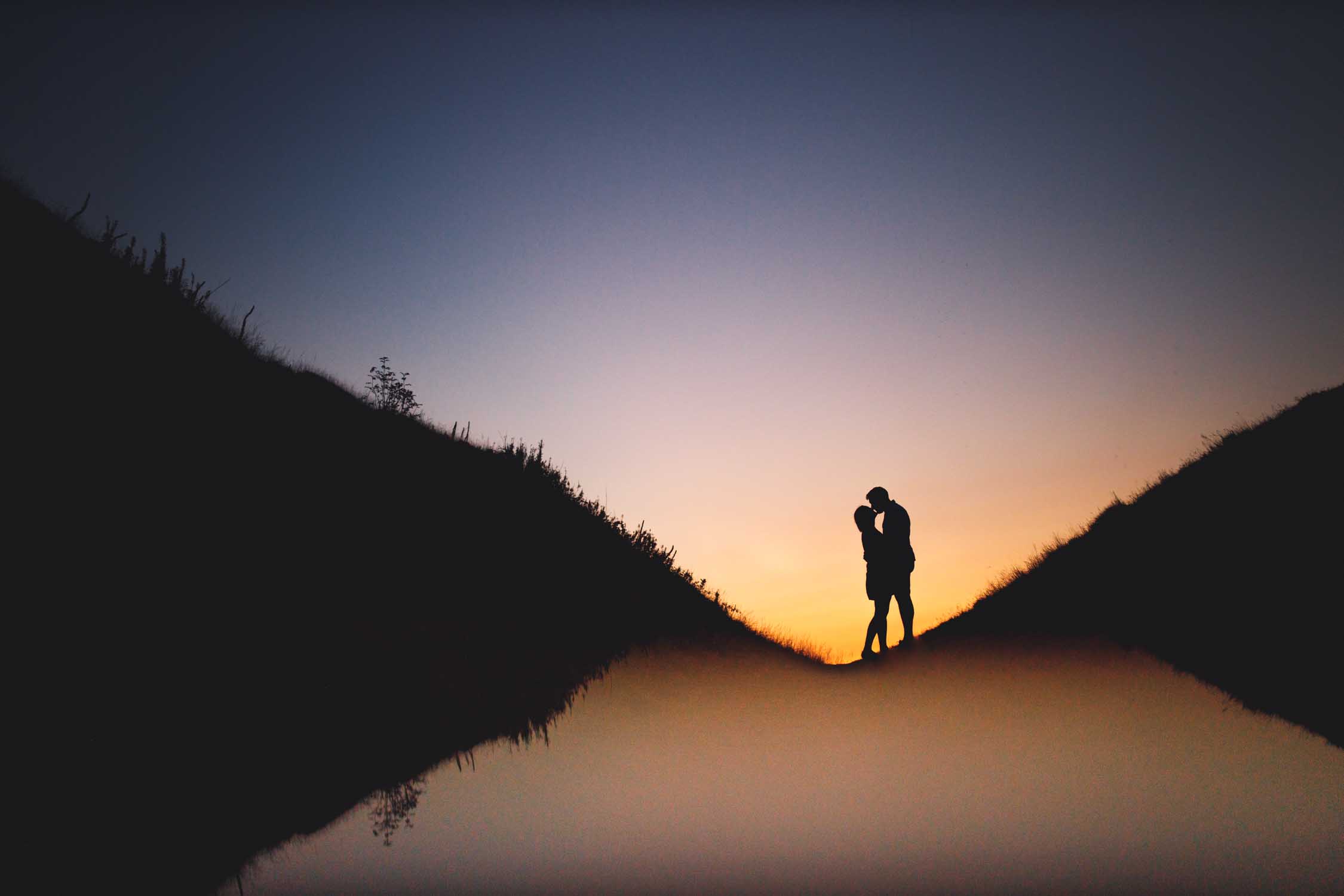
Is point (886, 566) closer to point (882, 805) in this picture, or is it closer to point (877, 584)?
point (877, 584)

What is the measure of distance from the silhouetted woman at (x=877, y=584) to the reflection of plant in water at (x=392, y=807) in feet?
26.4

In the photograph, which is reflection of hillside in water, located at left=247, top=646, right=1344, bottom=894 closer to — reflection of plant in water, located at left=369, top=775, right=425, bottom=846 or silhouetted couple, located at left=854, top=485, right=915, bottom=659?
reflection of plant in water, located at left=369, top=775, right=425, bottom=846

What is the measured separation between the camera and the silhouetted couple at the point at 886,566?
1110 centimetres

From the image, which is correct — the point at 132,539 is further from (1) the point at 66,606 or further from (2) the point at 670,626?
(2) the point at 670,626

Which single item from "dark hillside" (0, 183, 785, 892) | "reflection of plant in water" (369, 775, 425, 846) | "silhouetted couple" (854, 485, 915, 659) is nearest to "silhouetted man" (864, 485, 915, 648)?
"silhouetted couple" (854, 485, 915, 659)

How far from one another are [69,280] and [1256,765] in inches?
509

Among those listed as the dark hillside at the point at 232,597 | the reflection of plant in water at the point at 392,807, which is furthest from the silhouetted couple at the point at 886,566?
the reflection of plant in water at the point at 392,807

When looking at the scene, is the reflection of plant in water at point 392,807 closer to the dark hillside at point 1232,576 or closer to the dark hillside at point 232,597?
the dark hillside at point 232,597

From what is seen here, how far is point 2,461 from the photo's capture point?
5.44 meters

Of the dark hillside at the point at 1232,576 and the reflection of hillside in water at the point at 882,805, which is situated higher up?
the dark hillside at the point at 1232,576

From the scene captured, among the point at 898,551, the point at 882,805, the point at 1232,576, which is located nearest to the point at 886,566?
the point at 898,551

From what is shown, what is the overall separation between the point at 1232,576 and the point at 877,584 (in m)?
5.79

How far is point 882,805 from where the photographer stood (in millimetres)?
4676

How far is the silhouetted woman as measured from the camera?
36.6 feet
